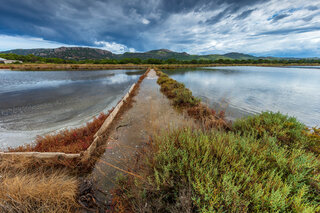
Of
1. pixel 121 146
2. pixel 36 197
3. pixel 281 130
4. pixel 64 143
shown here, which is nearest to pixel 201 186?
pixel 36 197

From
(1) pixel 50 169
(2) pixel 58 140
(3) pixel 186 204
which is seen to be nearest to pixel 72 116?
(2) pixel 58 140

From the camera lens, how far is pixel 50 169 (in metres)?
2.95

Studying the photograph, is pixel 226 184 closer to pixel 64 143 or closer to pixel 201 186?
pixel 201 186

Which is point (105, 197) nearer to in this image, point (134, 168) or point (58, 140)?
point (134, 168)

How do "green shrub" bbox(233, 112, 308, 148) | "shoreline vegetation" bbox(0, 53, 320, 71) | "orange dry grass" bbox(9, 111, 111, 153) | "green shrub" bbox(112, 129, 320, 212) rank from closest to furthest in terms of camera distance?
"green shrub" bbox(112, 129, 320, 212) < "green shrub" bbox(233, 112, 308, 148) < "orange dry grass" bbox(9, 111, 111, 153) < "shoreline vegetation" bbox(0, 53, 320, 71)

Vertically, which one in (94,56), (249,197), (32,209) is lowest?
(32,209)

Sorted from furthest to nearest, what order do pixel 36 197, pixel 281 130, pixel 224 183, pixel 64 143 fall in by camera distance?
pixel 64 143 → pixel 281 130 → pixel 36 197 → pixel 224 183

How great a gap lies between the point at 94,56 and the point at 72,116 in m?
197

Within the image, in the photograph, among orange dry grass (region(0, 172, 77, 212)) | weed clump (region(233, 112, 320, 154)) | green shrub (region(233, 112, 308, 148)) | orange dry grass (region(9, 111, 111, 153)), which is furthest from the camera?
orange dry grass (region(9, 111, 111, 153))

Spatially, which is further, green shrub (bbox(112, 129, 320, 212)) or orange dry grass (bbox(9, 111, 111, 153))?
orange dry grass (bbox(9, 111, 111, 153))

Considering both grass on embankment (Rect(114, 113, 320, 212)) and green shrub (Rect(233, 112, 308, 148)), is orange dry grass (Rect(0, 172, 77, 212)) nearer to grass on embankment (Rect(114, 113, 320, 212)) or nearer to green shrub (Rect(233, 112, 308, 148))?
grass on embankment (Rect(114, 113, 320, 212))

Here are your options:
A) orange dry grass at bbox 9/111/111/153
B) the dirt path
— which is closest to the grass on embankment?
the dirt path

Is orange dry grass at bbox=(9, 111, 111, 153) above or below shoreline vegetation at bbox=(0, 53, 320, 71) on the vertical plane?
below

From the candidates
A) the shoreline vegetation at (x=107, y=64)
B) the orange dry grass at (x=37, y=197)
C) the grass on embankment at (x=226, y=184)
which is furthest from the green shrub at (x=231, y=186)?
Answer: the shoreline vegetation at (x=107, y=64)
